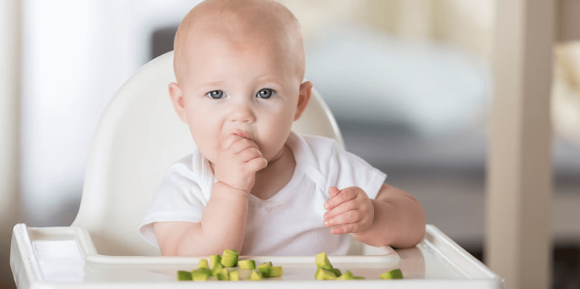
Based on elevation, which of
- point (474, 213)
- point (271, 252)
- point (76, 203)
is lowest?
point (474, 213)

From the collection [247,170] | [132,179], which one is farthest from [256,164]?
[132,179]

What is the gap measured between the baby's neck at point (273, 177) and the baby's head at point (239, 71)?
74mm

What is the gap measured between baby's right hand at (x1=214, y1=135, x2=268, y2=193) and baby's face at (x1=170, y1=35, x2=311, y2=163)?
0.8 inches

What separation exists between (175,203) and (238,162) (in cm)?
11

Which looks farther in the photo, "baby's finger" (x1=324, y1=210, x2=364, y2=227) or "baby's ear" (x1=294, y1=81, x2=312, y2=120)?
"baby's ear" (x1=294, y1=81, x2=312, y2=120)

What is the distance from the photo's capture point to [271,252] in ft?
2.48

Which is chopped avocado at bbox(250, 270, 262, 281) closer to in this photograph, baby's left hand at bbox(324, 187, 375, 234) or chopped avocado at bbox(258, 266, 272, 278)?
chopped avocado at bbox(258, 266, 272, 278)

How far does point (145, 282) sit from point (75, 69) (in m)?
1.81

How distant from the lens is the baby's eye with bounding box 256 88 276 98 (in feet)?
2.27

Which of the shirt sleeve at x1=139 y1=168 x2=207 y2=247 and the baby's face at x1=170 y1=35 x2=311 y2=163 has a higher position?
the baby's face at x1=170 y1=35 x2=311 y2=163

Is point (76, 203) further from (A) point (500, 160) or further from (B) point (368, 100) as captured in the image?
(A) point (500, 160)

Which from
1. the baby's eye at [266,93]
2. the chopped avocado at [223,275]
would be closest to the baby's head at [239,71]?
the baby's eye at [266,93]

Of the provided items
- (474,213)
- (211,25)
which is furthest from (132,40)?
(211,25)

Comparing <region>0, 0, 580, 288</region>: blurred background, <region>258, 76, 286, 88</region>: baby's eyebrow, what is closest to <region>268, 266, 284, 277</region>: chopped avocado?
<region>258, 76, 286, 88</region>: baby's eyebrow
